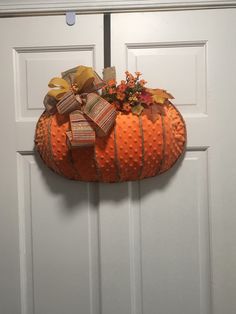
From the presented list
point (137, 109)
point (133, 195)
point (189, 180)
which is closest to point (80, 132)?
point (137, 109)

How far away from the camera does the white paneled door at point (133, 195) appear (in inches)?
38.6

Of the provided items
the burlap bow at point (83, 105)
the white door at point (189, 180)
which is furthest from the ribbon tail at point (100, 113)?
the white door at point (189, 180)

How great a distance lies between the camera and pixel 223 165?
987mm

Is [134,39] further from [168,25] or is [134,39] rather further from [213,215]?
[213,215]

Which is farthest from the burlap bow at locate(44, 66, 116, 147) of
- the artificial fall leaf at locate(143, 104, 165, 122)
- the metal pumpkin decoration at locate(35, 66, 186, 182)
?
the artificial fall leaf at locate(143, 104, 165, 122)

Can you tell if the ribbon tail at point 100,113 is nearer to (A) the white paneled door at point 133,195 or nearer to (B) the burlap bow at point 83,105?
(B) the burlap bow at point 83,105

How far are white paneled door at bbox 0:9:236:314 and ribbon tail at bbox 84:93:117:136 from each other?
0.18m

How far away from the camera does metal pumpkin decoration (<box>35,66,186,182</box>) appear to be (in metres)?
0.86

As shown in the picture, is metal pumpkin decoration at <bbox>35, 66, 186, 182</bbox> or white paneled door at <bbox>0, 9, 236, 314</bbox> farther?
white paneled door at <bbox>0, 9, 236, 314</bbox>

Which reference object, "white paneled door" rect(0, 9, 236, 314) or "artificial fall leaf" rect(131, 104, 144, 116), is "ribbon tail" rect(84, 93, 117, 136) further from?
"white paneled door" rect(0, 9, 236, 314)

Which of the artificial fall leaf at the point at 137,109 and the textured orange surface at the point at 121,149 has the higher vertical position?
the artificial fall leaf at the point at 137,109

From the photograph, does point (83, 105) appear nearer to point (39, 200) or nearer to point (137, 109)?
point (137, 109)

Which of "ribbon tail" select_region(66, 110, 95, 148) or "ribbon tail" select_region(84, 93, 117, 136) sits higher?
"ribbon tail" select_region(84, 93, 117, 136)

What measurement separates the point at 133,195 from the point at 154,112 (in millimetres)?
275
